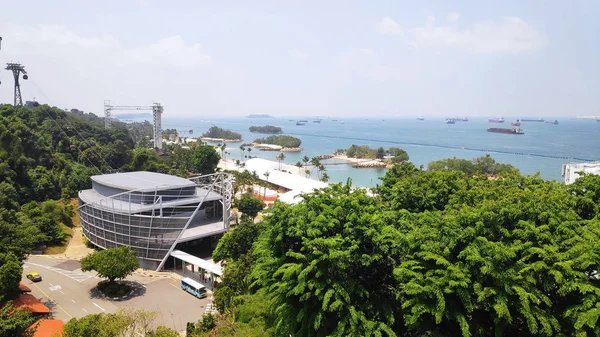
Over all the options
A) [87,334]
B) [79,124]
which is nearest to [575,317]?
[87,334]

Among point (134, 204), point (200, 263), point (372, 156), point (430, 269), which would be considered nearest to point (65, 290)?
point (134, 204)

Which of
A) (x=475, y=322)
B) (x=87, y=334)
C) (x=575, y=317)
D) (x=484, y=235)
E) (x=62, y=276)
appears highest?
(x=484, y=235)

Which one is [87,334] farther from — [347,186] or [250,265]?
[347,186]

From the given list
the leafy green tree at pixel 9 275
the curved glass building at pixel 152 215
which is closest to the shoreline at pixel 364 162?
the curved glass building at pixel 152 215

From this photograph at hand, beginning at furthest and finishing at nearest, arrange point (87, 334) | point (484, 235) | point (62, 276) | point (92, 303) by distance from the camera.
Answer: point (62, 276) < point (92, 303) < point (87, 334) < point (484, 235)

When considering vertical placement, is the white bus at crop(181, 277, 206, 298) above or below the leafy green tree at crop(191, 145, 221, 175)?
below

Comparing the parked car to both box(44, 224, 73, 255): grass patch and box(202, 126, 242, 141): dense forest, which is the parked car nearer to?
box(44, 224, 73, 255): grass patch

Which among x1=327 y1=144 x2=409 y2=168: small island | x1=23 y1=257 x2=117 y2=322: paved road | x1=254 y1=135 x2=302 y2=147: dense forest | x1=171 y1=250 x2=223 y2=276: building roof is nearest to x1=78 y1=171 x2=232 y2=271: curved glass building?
x1=171 y1=250 x2=223 y2=276: building roof

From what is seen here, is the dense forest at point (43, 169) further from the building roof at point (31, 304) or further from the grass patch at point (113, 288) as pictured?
the grass patch at point (113, 288)
